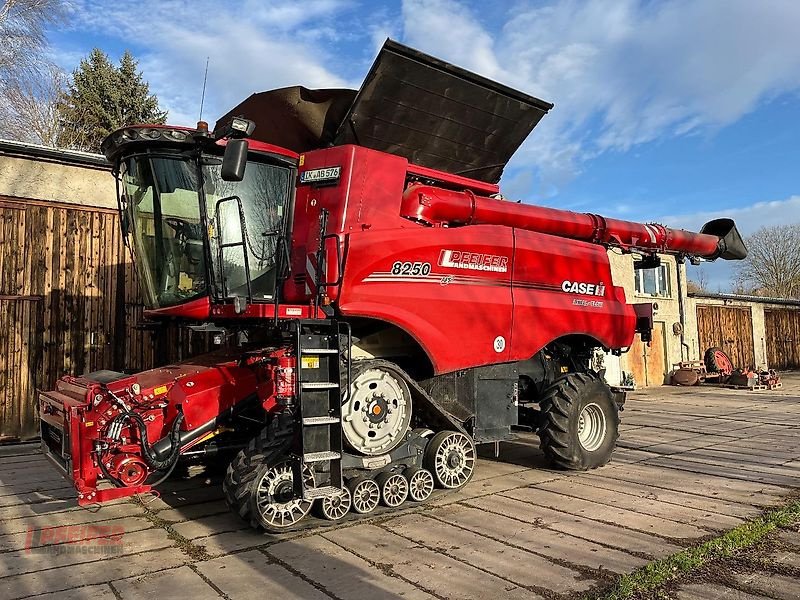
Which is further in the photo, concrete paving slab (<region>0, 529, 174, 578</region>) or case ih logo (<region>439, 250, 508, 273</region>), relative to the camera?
case ih logo (<region>439, 250, 508, 273</region>)

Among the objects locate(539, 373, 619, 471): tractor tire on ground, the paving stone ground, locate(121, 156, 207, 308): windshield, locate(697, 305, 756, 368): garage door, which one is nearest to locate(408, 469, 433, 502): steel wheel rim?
the paving stone ground

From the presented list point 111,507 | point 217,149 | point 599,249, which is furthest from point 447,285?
point 111,507

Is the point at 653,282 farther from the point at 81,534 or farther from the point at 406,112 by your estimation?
the point at 81,534

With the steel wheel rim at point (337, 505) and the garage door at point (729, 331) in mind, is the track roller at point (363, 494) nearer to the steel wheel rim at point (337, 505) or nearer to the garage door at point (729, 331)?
the steel wheel rim at point (337, 505)

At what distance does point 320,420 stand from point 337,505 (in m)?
0.75

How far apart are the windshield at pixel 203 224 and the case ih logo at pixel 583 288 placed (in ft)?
10.8

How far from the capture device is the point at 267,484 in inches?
173

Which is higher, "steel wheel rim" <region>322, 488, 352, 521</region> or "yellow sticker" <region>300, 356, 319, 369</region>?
"yellow sticker" <region>300, 356, 319, 369</region>

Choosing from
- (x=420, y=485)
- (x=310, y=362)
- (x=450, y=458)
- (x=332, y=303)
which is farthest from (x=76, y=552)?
(x=450, y=458)

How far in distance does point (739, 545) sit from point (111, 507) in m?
5.02

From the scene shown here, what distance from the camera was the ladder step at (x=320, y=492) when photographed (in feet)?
14.4

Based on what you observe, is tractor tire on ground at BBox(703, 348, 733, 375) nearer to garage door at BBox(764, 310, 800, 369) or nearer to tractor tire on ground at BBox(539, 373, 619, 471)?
garage door at BBox(764, 310, 800, 369)

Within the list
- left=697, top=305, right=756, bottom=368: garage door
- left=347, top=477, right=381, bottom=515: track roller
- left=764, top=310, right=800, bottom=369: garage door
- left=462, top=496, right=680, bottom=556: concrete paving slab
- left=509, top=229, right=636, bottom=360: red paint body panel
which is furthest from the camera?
left=764, top=310, right=800, bottom=369: garage door

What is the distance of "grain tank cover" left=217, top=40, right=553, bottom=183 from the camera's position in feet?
17.6
